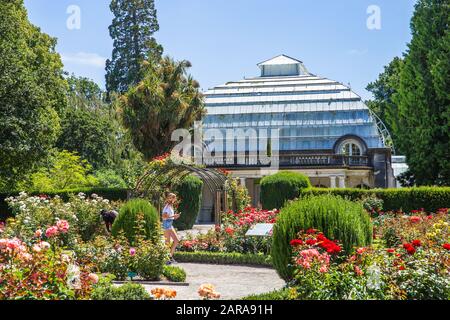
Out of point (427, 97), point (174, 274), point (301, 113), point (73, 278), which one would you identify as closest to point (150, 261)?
point (174, 274)

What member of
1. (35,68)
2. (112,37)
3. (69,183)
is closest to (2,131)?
(35,68)

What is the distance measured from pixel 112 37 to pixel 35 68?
68.1ft

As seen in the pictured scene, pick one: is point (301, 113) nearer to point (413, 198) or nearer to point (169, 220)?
point (413, 198)

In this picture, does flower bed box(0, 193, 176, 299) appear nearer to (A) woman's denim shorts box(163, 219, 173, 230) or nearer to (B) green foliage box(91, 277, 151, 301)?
(B) green foliage box(91, 277, 151, 301)

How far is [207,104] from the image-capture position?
159 ft

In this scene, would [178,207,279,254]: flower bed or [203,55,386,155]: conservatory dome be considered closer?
[178,207,279,254]: flower bed

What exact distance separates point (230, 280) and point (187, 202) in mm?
16147

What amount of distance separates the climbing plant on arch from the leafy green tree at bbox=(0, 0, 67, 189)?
25.1 feet

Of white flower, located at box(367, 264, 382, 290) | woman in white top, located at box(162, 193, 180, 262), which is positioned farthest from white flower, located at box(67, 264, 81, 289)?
woman in white top, located at box(162, 193, 180, 262)

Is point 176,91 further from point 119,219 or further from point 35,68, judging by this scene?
point 119,219

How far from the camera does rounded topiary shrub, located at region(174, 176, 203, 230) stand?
28641 millimetres

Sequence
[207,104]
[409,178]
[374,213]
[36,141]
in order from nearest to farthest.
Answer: [374,213], [36,141], [409,178], [207,104]

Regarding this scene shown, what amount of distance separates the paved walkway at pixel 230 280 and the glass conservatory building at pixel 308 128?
25.5 m

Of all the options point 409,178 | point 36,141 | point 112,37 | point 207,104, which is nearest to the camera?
Answer: point 36,141
